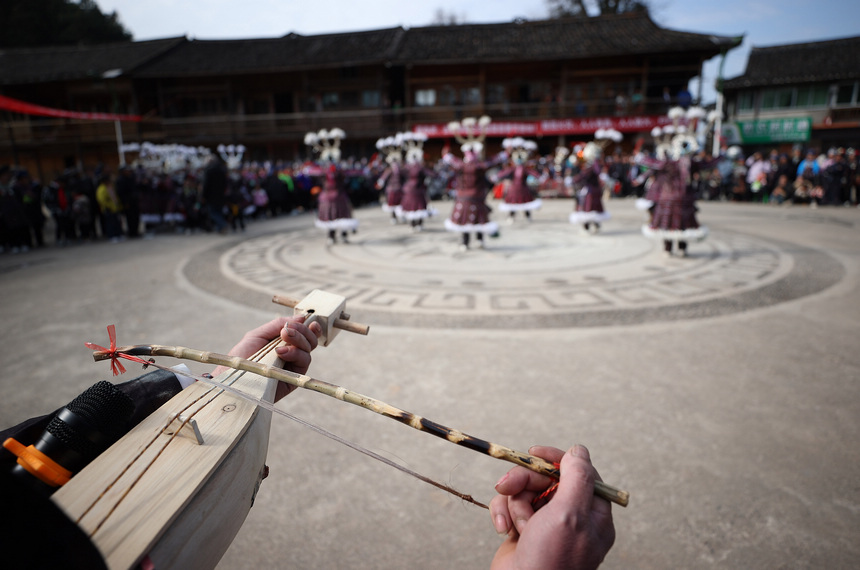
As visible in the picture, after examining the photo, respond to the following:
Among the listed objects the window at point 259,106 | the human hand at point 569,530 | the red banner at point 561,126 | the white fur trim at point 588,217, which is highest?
the window at point 259,106

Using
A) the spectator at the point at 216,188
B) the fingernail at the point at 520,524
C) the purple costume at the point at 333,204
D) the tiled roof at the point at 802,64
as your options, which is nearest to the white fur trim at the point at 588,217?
the purple costume at the point at 333,204

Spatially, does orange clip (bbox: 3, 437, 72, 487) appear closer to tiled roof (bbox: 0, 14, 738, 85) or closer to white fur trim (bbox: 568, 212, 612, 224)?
white fur trim (bbox: 568, 212, 612, 224)

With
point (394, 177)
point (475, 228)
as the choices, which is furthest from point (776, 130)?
point (475, 228)

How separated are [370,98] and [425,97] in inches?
99.6

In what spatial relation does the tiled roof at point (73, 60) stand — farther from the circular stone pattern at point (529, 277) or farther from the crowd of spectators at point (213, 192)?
the circular stone pattern at point (529, 277)

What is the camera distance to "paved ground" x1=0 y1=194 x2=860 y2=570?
6.49ft

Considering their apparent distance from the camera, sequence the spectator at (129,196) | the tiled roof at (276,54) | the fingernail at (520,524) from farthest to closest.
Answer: the tiled roof at (276,54) < the spectator at (129,196) < the fingernail at (520,524)

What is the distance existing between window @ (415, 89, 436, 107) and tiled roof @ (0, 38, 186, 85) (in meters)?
12.6

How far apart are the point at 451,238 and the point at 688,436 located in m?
6.74

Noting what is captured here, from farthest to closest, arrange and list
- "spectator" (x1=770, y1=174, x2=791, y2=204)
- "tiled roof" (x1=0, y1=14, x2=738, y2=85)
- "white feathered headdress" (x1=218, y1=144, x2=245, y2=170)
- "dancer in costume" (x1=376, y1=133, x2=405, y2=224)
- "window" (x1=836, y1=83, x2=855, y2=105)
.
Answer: "window" (x1=836, y1=83, x2=855, y2=105) < "tiled roof" (x1=0, y1=14, x2=738, y2=85) < "spectator" (x1=770, y1=174, x2=791, y2=204) < "white feathered headdress" (x1=218, y1=144, x2=245, y2=170) < "dancer in costume" (x1=376, y1=133, x2=405, y2=224)

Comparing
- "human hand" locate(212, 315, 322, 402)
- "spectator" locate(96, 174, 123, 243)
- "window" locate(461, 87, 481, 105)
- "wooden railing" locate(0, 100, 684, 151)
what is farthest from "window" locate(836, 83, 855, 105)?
"human hand" locate(212, 315, 322, 402)

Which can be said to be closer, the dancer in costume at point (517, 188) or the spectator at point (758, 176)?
the dancer in costume at point (517, 188)

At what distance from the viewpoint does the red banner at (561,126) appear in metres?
18.8

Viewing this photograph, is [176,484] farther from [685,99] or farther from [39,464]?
[685,99]
